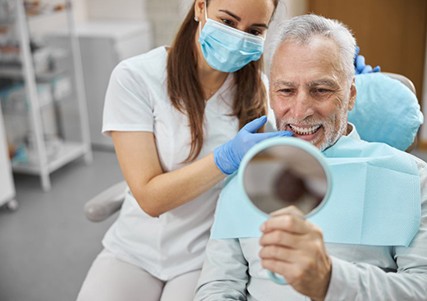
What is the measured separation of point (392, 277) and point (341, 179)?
0.82ft

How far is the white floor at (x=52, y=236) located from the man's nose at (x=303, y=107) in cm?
161

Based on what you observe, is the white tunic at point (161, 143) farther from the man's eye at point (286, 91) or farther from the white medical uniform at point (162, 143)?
the man's eye at point (286, 91)

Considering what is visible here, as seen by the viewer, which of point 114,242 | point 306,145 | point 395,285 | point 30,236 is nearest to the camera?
point 306,145

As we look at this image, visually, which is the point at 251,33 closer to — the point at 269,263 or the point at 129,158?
the point at 129,158

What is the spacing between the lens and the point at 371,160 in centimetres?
121

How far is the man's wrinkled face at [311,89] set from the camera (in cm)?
116

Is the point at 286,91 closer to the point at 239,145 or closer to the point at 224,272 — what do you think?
the point at 239,145

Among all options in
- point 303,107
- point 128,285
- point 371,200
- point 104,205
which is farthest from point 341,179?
point 104,205

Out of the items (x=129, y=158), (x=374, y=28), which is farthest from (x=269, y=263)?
(x=374, y=28)

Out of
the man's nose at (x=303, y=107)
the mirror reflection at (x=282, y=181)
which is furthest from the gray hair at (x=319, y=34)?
the mirror reflection at (x=282, y=181)

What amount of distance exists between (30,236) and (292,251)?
7.79 feet

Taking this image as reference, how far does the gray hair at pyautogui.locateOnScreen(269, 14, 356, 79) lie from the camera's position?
118 centimetres

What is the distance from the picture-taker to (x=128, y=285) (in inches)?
58.1

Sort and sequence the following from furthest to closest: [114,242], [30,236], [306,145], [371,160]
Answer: [30,236] → [114,242] → [371,160] → [306,145]
